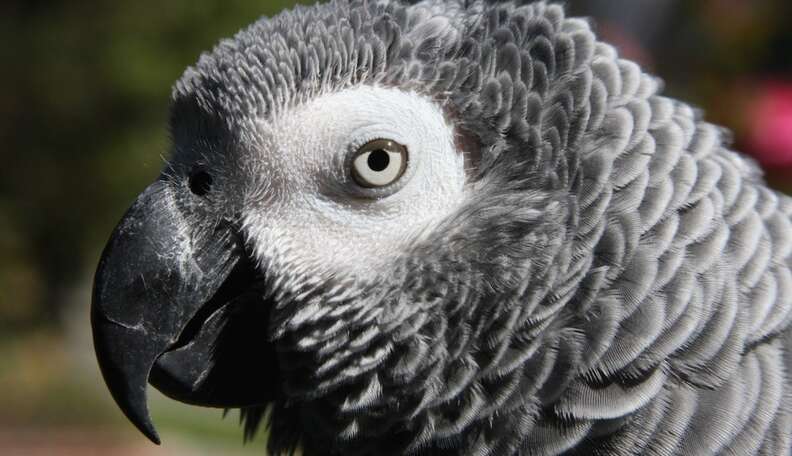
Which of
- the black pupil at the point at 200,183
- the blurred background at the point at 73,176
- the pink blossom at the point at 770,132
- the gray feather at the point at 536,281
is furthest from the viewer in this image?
the blurred background at the point at 73,176

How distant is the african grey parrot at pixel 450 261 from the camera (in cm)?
175

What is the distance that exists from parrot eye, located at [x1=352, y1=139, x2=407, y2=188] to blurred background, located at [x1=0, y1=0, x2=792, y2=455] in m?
7.16

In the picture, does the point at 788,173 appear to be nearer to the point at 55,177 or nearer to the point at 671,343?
the point at 671,343

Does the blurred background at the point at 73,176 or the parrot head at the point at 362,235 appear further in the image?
the blurred background at the point at 73,176

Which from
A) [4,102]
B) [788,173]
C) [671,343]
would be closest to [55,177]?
[4,102]

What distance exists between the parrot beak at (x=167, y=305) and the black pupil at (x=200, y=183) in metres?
0.05

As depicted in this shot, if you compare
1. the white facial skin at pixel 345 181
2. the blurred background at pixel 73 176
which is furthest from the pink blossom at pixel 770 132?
the blurred background at pixel 73 176

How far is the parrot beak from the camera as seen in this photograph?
1793 millimetres

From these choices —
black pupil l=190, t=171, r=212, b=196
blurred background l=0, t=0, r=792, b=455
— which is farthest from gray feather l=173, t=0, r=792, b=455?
blurred background l=0, t=0, r=792, b=455

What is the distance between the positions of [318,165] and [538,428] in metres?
0.74

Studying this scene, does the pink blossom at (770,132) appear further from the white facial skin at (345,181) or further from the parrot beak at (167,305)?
the parrot beak at (167,305)

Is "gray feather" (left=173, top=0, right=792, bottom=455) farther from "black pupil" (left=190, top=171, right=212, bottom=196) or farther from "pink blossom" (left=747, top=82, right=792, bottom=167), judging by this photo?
"pink blossom" (left=747, top=82, right=792, bottom=167)

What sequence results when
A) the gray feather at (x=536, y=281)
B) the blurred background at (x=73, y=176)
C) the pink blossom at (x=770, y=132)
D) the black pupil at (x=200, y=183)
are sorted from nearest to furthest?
the gray feather at (x=536, y=281)
the black pupil at (x=200, y=183)
the pink blossom at (x=770, y=132)
the blurred background at (x=73, y=176)

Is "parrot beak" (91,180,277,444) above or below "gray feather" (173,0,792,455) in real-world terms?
below
